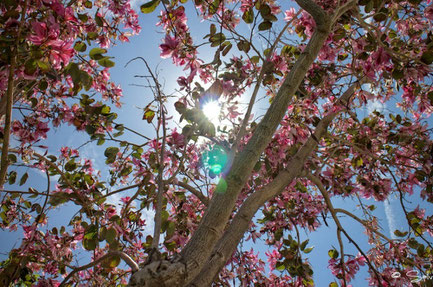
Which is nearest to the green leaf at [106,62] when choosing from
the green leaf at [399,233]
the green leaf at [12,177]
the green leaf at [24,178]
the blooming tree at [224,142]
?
the blooming tree at [224,142]

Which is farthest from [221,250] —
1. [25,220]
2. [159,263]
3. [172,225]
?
[25,220]

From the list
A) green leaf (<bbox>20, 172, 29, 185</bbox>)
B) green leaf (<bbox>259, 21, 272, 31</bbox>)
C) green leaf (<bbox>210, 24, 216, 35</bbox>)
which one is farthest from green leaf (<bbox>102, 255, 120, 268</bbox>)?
green leaf (<bbox>259, 21, 272, 31</bbox>)

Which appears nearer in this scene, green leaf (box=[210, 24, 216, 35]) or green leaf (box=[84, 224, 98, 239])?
green leaf (box=[84, 224, 98, 239])

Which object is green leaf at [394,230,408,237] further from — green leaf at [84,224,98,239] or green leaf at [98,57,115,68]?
green leaf at [98,57,115,68]

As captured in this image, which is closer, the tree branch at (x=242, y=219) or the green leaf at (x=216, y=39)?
the tree branch at (x=242, y=219)

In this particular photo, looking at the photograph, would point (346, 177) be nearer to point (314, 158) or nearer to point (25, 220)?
point (314, 158)

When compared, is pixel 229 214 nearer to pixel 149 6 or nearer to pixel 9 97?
pixel 9 97

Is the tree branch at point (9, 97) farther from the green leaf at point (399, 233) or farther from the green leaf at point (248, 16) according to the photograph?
the green leaf at point (399, 233)

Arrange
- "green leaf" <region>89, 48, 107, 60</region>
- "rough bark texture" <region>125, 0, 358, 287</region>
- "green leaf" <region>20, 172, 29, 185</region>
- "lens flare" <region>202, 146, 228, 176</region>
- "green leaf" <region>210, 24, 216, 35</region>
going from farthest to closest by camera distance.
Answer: "green leaf" <region>20, 172, 29, 185</region>, "lens flare" <region>202, 146, 228, 176</region>, "green leaf" <region>210, 24, 216, 35</region>, "green leaf" <region>89, 48, 107, 60</region>, "rough bark texture" <region>125, 0, 358, 287</region>

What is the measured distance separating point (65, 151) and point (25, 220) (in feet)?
2.80

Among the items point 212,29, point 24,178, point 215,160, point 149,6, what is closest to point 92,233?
point 215,160

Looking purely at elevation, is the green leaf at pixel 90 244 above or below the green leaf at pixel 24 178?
below

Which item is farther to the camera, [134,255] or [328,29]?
[134,255]

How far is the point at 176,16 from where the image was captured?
7.28 feet
